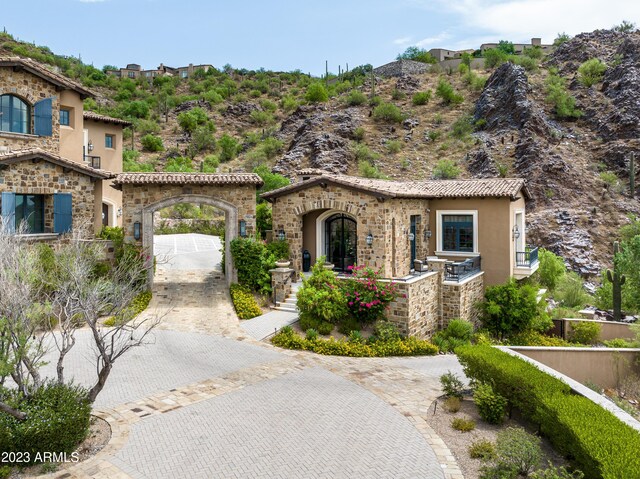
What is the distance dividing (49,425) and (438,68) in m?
68.4

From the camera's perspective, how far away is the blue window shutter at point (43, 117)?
2012 centimetres

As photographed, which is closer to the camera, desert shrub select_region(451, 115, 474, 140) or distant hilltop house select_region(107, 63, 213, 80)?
desert shrub select_region(451, 115, 474, 140)

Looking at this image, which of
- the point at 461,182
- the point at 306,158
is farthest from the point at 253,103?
the point at 461,182

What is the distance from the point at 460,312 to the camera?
1827 cm

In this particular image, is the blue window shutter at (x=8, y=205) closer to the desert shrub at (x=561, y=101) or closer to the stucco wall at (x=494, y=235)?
the stucco wall at (x=494, y=235)

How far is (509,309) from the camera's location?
63.9 ft

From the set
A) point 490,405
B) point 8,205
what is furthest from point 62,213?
point 490,405

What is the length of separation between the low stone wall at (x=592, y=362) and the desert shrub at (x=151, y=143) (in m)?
48.3

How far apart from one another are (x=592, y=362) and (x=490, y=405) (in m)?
6.13

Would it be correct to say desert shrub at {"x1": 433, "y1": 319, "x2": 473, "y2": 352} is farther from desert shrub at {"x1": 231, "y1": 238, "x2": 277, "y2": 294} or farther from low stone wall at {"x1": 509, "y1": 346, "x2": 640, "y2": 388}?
desert shrub at {"x1": 231, "y1": 238, "x2": 277, "y2": 294}

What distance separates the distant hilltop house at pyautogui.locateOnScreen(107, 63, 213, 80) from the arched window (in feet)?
201

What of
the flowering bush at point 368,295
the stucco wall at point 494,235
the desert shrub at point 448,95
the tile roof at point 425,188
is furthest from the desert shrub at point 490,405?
the desert shrub at point 448,95

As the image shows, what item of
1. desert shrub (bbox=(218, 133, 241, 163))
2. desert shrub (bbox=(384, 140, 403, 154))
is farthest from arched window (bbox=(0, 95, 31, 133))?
desert shrub (bbox=(384, 140, 403, 154))

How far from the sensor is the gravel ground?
313 inches
